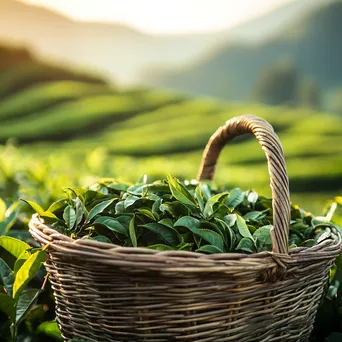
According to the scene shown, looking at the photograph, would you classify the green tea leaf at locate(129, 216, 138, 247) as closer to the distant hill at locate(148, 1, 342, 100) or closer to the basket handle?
the basket handle

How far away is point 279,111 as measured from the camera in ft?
30.2

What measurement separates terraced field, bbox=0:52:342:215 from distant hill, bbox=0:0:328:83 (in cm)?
42

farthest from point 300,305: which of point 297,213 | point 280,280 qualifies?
point 297,213

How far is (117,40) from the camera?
29.0ft

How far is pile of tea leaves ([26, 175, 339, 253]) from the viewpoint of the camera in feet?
3.78

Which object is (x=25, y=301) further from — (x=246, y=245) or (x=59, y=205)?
(x=246, y=245)

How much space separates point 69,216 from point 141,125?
7882 millimetres

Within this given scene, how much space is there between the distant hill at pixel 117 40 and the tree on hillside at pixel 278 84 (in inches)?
23.4

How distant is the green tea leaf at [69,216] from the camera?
122cm

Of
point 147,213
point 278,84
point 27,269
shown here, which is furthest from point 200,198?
point 278,84

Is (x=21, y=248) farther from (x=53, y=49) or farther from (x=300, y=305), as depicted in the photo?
(x=53, y=49)

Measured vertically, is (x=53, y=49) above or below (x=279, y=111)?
above

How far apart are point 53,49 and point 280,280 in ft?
28.2

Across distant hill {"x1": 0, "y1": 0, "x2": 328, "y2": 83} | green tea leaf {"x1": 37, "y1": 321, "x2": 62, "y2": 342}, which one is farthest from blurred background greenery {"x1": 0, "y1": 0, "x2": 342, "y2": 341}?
green tea leaf {"x1": 37, "y1": 321, "x2": 62, "y2": 342}
